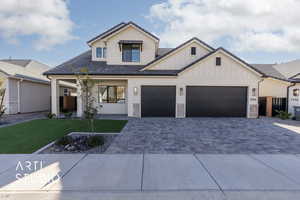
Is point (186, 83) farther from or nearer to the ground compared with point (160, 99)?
farther from the ground

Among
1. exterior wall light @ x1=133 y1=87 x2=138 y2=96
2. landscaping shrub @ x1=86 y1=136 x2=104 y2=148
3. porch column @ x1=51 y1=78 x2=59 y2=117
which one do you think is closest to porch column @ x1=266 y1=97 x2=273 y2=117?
exterior wall light @ x1=133 y1=87 x2=138 y2=96

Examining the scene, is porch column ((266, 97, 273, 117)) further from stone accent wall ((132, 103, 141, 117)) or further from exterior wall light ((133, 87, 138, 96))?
exterior wall light ((133, 87, 138, 96))

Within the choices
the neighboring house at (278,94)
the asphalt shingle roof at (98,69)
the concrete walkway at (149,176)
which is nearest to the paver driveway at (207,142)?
the concrete walkway at (149,176)

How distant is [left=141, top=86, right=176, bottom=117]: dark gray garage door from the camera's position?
12164mm

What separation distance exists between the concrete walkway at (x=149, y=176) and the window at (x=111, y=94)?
954 cm

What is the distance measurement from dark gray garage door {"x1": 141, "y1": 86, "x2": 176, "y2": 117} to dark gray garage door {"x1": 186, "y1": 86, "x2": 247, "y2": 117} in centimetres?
120

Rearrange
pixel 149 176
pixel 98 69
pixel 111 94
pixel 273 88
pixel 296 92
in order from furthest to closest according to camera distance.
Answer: pixel 111 94
pixel 273 88
pixel 296 92
pixel 98 69
pixel 149 176

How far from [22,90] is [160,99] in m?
12.6

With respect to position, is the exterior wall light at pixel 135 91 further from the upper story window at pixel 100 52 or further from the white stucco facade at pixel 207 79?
the upper story window at pixel 100 52

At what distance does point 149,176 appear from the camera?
3566 mm

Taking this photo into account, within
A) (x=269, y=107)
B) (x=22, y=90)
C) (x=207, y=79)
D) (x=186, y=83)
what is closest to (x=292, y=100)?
(x=269, y=107)

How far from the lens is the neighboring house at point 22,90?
13398mm

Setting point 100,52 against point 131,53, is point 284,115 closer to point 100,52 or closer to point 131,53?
point 131,53

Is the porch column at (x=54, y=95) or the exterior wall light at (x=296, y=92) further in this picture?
the exterior wall light at (x=296, y=92)
